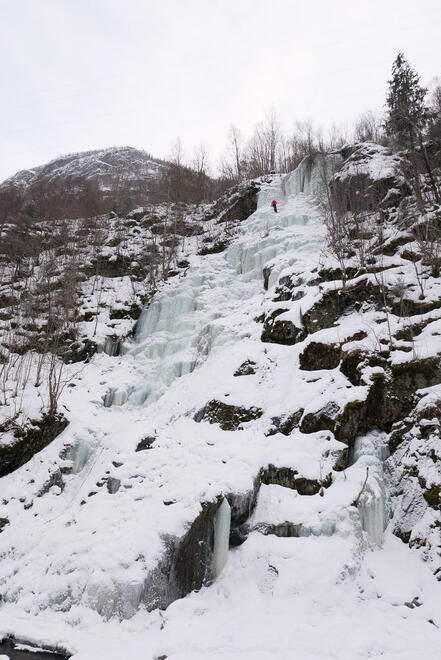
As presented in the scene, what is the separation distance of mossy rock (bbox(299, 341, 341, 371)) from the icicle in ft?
14.7

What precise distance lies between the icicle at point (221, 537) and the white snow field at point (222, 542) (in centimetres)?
3

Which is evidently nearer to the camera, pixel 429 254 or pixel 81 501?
pixel 81 501

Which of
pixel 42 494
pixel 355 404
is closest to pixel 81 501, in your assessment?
pixel 42 494

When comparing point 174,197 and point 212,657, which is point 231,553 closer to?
point 212,657

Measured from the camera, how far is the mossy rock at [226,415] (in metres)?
9.70

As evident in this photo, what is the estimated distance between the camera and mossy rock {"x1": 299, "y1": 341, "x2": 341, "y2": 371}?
975cm

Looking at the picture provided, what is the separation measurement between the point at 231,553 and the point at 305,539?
1449 millimetres

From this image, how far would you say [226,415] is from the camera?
1001 cm

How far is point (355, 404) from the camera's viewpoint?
814 cm

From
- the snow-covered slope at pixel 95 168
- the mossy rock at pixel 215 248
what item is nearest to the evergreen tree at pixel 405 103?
the mossy rock at pixel 215 248

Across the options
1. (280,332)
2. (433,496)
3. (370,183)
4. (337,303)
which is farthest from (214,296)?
(433,496)

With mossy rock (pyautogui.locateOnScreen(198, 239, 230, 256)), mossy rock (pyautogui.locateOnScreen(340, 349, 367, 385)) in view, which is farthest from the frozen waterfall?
mossy rock (pyautogui.locateOnScreen(340, 349, 367, 385))

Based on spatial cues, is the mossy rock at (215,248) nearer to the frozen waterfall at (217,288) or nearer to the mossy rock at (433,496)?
the frozen waterfall at (217,288)

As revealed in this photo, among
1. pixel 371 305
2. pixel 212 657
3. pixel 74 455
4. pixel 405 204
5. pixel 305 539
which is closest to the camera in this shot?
pixel 212 657
